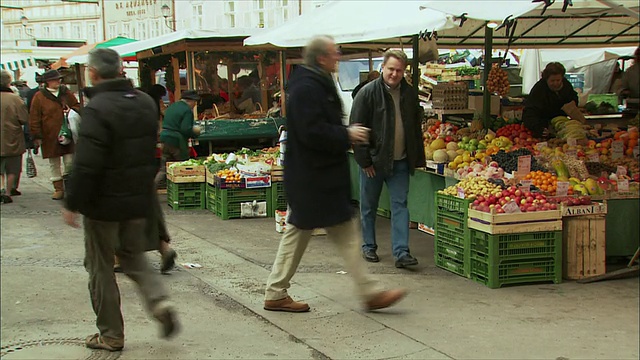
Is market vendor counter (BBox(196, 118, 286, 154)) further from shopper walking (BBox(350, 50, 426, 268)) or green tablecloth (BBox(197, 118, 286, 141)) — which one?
shopper walking (BBox(350, 50, 426, 268))

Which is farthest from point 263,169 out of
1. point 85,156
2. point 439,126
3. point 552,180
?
point 85,156

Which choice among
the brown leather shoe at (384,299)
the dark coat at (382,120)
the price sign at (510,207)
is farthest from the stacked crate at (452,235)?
the brown leather shoe at (384,299)

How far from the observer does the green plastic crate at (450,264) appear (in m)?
7.48

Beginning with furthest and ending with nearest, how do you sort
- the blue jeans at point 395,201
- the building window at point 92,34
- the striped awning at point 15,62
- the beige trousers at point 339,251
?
the building window at point 92,34, the striped awning at point 15,62, the blue jeans at point 395,201, the beige trousers at point 339,251

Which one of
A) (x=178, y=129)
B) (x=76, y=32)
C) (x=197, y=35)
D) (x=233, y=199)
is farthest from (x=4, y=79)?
(x=76, y=32)

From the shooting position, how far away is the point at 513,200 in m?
7.00

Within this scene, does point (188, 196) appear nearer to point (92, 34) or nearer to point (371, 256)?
point (371, 256)

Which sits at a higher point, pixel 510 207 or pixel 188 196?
pixel 510 207

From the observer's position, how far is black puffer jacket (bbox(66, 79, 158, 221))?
4.68 metres

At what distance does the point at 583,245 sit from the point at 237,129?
750 cm

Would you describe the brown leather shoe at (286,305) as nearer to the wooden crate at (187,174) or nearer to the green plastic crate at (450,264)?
Result: the green plastic crate at (450,264)

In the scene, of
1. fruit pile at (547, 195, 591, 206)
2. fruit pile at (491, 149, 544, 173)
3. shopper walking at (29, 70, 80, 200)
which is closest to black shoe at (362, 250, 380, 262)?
fruit pile at (491, 149, 544, 173)

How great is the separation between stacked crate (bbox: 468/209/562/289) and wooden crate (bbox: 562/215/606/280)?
0.61 feet

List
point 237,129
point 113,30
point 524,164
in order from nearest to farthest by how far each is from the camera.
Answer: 1. point 524,164
2. point 237,129
3. point 113,30
